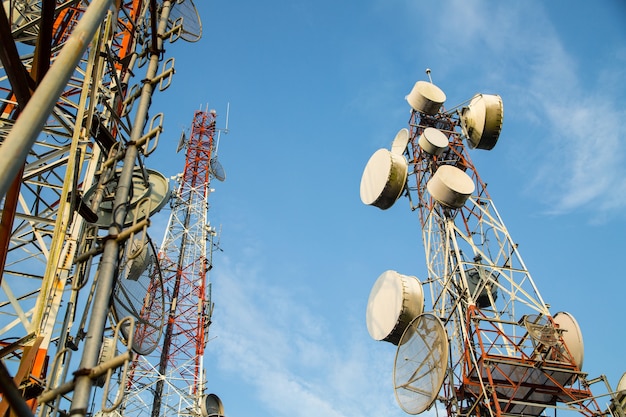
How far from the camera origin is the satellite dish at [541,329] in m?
16.0

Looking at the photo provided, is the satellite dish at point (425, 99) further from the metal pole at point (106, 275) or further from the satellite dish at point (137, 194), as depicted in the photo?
the metal pole at point (106, 275)

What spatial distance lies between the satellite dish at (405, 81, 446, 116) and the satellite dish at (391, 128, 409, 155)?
112cm

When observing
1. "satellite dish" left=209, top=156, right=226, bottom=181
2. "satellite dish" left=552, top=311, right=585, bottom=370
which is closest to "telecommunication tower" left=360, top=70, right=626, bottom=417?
"satellite dish" left=552, top=311, right=585, bottom=370

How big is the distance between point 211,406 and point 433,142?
12807 mm

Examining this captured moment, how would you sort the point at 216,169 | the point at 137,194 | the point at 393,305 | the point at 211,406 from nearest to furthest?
the point at 137,194 < the point at 393,305 < the point at 211,406 < the point at 216,169

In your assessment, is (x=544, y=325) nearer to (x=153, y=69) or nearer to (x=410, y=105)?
(x=410, y=105)

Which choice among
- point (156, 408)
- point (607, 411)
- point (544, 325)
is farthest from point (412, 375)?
point (156, 408)

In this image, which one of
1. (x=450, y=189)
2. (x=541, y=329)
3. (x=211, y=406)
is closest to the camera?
(x=541, y=329)

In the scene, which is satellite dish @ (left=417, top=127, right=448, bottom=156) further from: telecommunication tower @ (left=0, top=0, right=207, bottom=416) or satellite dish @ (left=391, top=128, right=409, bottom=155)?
telecommunication tower @ (left=0, top=0, right=207, bottom=416)

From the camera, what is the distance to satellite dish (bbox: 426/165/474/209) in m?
19.7

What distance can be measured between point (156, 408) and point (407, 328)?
10.0 m

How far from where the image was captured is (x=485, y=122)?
21859 millimetres

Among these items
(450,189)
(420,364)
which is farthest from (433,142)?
(420,364)

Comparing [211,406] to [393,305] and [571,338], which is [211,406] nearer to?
[393,305]
